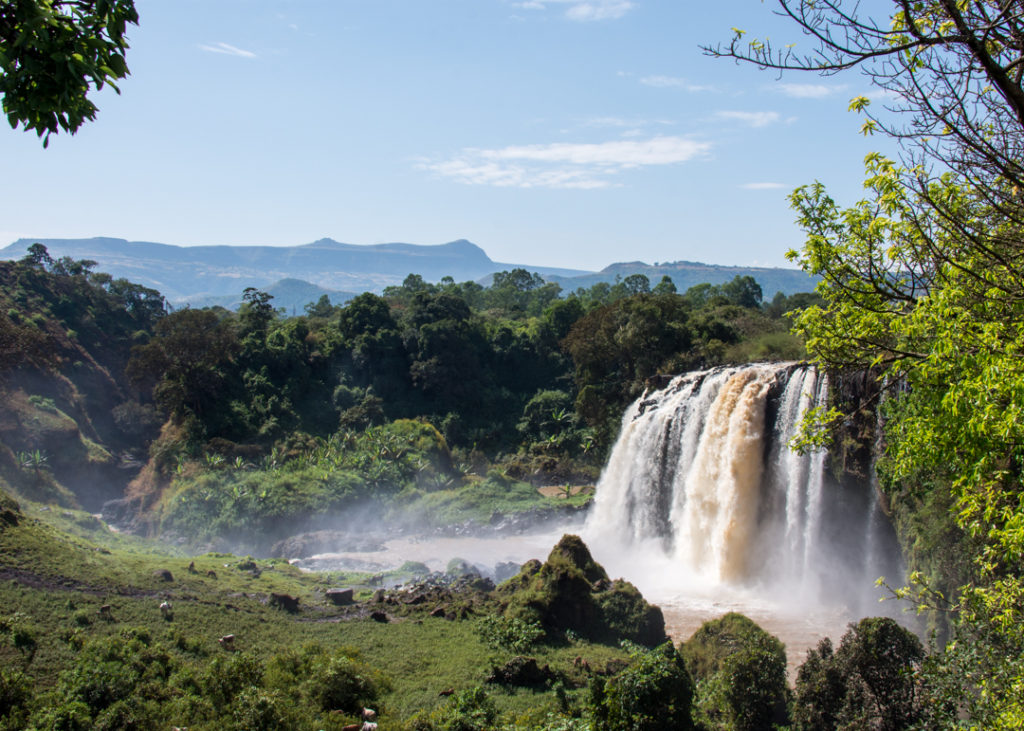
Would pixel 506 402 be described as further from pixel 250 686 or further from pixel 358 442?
pixel 250 686

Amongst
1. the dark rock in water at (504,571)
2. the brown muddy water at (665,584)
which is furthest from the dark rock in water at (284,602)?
the brown muddy water at (665,584)

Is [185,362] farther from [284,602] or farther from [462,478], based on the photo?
[284,602]

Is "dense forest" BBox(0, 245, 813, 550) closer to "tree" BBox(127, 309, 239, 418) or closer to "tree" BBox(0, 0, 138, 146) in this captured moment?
"tree" BBox(127, 309, 239, 418)

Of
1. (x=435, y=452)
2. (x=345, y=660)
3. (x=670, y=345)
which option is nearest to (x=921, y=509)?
(x=345, y=660)

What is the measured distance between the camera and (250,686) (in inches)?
416

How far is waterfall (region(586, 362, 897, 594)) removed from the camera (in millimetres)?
19047

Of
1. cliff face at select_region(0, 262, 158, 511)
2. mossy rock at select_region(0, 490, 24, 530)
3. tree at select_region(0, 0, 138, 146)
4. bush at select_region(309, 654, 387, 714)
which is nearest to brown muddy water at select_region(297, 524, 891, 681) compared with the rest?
bush at select_region(309, 654, 387, 714)

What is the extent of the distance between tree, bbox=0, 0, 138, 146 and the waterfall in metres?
15.3

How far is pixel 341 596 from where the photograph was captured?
61.7 ft

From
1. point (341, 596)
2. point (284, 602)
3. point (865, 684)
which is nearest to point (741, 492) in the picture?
point (865, 684)

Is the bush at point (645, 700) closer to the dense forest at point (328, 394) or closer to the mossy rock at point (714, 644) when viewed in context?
the mossy rock at point (714, 644)

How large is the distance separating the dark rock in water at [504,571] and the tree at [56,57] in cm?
2056

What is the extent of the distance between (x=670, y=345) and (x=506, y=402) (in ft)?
41.1

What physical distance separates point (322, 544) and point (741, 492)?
53.9 ft
